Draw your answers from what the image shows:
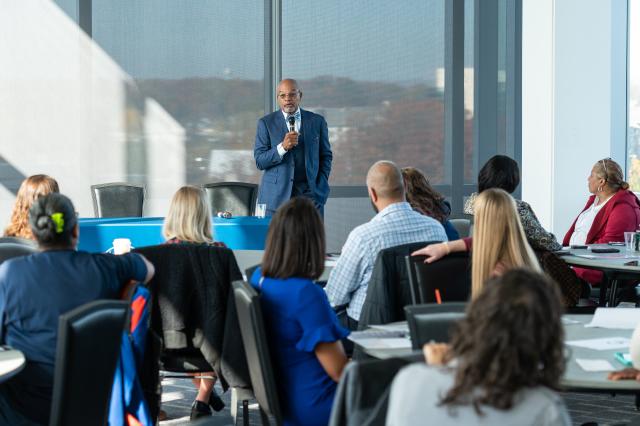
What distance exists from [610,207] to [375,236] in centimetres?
288

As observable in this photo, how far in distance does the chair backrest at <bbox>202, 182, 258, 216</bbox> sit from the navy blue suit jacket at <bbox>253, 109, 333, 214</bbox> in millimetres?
473

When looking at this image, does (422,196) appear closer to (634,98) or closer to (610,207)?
(610,207)

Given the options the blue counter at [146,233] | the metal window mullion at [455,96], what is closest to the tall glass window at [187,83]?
the metal window mullion at [455,96]

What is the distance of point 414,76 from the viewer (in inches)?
429

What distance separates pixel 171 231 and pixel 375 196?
3.28ft

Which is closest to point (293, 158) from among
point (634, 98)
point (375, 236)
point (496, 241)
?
point (375, 236)

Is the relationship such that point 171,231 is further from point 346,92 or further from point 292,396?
point 346,92

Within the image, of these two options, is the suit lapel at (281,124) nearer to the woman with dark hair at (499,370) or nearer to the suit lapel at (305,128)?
the suit lapel at (305,128)

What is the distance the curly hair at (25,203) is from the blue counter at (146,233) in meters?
1.02

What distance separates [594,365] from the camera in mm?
3139

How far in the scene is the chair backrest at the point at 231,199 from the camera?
8383 mm

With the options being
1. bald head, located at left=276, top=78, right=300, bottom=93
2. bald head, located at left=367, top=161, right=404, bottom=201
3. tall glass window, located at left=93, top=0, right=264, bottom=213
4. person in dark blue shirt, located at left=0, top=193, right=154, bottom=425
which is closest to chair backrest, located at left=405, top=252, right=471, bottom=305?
bald head, located at left=367, top=161, right=404, bottom=201

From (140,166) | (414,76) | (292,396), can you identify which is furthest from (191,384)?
(414,76)

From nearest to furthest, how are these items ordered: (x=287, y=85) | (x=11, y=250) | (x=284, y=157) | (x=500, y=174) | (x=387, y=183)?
(x=11, y=250)
(x=387, y=183)
(x=500, y=174)
(x=287, y=85)
(x=284, y=157)
